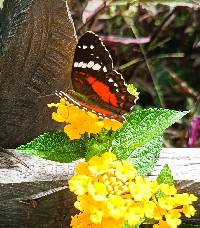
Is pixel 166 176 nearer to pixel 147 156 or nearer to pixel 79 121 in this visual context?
pixel 147 156

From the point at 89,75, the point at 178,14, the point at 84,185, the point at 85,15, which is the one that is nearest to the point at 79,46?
the point at 89,75

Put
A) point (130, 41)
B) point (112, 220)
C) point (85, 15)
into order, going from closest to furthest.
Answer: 1. point (112, 220)
2. point (85, 15)
3. point (130, 41)

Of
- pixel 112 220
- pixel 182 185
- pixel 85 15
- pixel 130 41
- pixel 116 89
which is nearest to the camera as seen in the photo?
pixel 112 220

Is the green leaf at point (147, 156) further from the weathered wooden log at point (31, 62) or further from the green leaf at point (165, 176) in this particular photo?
the weathered wooden log at point (31, 62)

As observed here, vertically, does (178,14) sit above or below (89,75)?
above

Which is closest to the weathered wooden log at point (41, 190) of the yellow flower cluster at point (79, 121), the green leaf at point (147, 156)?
the green leaf at point (147, 156)

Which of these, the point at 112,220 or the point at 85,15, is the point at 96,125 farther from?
the point at 85,15

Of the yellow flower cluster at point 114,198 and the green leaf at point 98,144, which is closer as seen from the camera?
the yellow flower cluster at point 114,198
